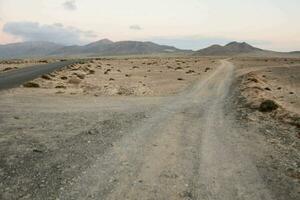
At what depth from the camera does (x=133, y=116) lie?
689 inches

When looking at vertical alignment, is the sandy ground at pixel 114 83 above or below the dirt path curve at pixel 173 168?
below

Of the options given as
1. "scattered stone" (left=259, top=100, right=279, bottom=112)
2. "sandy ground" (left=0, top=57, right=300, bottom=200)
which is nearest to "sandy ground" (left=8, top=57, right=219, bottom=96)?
"sandy ground" (left=0, top=57, right=300, bottom=200)

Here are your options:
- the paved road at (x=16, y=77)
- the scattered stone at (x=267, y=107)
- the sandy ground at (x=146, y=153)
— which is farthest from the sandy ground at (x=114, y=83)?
the scattered stone at (x=267, y=107)

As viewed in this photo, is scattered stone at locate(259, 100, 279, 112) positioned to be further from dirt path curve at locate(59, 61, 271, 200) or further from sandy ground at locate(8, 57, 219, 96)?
sandy ground at locate(8, 57, 219, 96)

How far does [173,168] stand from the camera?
32.3 feet

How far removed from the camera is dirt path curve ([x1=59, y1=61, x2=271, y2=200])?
26.9 feet

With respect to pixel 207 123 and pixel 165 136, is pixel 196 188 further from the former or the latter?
pixel 207 123

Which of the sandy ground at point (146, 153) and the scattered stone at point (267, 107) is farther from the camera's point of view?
the scattered stone at point (267, 107)

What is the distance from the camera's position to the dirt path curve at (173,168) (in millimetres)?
8203

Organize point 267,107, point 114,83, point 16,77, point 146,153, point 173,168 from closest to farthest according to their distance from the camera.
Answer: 1. point 173,168
2. point 146,153
3. point 267,107
4. point 114,83
5. point 16,77

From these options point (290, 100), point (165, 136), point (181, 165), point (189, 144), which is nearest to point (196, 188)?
point (181, 165)

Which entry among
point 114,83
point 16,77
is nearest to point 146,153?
point 114,83

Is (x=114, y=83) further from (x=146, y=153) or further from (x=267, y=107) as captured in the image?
(x=146, y=153)

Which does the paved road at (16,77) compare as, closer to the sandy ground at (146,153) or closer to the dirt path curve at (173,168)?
the sandy ground at (146,153)
